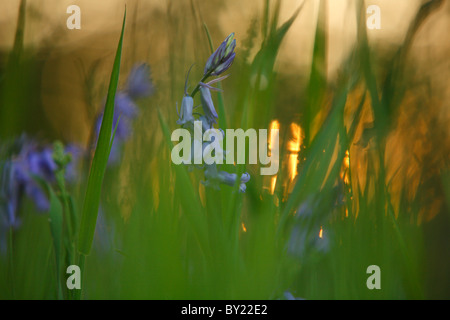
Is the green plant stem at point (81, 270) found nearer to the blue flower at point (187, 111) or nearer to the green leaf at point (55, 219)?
the green leaf at point (55, 219)

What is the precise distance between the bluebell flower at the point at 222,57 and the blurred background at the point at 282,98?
8 cm

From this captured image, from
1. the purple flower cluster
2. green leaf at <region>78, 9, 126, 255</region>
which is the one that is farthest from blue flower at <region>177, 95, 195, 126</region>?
green leaf at <region>78, 9, 126, 255</region>

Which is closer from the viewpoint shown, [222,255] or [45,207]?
[222,255]

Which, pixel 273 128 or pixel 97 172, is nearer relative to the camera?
pixel 97 172

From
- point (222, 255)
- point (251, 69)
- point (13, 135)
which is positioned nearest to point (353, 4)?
point (251, 69)

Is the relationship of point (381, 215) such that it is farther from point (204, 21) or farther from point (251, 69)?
point (204, 21)

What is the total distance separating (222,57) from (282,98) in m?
0.14

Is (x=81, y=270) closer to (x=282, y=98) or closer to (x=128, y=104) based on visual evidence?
(x=128, y=104)

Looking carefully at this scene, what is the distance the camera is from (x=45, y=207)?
729 mm

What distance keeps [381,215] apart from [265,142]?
24 cm

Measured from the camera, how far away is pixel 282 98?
2.35 feet

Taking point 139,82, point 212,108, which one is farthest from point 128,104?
point 212,108

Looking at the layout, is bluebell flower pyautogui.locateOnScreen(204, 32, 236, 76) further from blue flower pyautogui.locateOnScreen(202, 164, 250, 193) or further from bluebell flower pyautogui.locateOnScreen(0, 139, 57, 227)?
bluebell flower pyautogui.locateOnScreen(0, 139, 57, 227)

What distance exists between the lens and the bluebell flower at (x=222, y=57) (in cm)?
63
